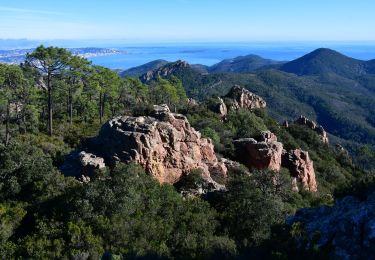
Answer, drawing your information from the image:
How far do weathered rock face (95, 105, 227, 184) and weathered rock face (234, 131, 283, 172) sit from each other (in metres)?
4.54

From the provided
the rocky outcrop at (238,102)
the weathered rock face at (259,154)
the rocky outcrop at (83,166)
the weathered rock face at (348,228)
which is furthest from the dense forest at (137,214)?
the rocky outcrop at (238,102)

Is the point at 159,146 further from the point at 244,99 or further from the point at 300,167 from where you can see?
the point at 244,99

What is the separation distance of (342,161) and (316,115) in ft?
444

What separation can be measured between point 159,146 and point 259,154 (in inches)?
420

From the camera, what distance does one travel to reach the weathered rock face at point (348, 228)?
13766 mm

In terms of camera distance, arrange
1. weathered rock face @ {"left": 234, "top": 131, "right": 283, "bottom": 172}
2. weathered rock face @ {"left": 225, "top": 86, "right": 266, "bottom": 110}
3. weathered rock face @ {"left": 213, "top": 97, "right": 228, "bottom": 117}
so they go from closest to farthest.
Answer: weathered rock face @ {"left": 234, "top": 131, "right": 283, "bottom": 172}
weathered rock face @ {"left": 213, "top": 97, "right": 228, "bottom": 117}
weathered rock face @ {"left": 225, "top": 86, "right": 266, "bottom": 110}

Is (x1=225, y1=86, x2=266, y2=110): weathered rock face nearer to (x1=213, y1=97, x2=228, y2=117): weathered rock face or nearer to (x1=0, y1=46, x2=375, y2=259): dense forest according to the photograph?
(x1=213, y1=97, x2=228, y2=117): weathered rock face

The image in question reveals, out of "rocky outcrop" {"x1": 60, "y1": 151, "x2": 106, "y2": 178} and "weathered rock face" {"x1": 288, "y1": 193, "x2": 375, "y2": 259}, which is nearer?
"weathered rock face" {"x1": 288, "y1": 193, "x2": 375, "y2": 259}

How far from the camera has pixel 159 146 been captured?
90.4ft

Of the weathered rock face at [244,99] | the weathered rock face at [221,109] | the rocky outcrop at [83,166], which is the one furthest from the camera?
the weathered rock face at [244,99]

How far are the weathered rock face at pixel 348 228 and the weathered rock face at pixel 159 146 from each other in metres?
11.6

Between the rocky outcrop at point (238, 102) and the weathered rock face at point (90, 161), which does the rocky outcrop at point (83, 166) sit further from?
the rocky outcrop at point (238, 102)

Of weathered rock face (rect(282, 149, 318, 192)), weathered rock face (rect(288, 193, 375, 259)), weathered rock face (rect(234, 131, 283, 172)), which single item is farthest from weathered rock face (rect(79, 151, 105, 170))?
weathered rock face (rect(282, 149, 318, 192))

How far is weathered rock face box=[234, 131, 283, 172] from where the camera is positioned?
1380 inches
